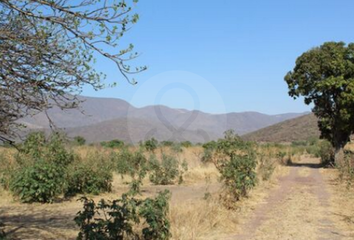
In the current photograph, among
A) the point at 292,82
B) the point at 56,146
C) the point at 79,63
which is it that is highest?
the point at 292,82

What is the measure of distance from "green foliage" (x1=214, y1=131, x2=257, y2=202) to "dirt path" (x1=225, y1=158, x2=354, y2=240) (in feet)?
2.31

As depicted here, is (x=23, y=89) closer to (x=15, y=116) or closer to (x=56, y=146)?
(x=15, y=116)

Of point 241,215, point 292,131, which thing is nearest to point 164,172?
point 241,215

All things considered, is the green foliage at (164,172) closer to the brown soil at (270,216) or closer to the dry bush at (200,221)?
the brown soil at (270,216)

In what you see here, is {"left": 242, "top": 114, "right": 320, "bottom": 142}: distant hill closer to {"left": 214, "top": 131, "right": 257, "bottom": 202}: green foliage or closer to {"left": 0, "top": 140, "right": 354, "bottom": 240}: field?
{"left": 0, "top": 140, "right": 354, "bottom": 240}: field

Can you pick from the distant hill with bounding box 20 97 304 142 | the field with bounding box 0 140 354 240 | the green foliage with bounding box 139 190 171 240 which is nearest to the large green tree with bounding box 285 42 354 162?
the field with bounding box 0 140 354 240

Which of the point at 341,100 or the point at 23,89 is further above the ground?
the point at 341,100

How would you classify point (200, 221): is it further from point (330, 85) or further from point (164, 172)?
point (330, 85)

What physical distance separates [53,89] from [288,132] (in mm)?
67979

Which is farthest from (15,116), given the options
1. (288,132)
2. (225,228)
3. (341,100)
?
(288,132)

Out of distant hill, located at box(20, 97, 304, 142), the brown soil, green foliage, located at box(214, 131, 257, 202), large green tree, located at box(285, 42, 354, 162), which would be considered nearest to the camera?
the brown soil

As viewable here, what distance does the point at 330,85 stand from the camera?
2072cm

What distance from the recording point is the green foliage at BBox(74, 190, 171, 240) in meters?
5.49

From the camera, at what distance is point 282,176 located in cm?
1794
